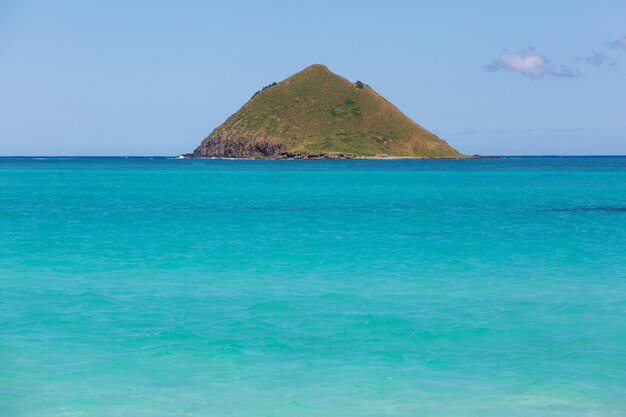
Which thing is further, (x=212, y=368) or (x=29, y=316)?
(x=29, y=316)

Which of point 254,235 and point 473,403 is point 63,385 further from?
point 254,235

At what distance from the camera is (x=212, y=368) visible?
51.0 ft

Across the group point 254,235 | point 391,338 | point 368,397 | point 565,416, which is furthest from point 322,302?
point 254,235

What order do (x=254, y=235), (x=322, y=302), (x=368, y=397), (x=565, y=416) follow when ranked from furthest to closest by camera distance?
1. (x=254, y=235)
2. (x=322, y=302)
3. (x=368, y=397)
4. (x=565, y=416)

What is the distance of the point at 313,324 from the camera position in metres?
19.2

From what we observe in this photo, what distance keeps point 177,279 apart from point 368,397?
1358cm

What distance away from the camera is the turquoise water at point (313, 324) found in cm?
1392

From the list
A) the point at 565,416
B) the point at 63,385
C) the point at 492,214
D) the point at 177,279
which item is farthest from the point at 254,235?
the point at 565,416

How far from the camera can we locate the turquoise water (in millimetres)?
13922

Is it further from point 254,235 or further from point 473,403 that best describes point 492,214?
point 473,403

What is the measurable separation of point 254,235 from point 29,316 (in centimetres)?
2086

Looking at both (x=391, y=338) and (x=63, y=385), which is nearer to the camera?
(x=63, y=385)

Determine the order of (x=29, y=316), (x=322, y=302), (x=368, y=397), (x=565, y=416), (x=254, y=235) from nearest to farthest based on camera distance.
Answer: (x=565, y=416), (x=368, y=397), (x=29, y=316), (x=322, y=302), (x=254, y=235)

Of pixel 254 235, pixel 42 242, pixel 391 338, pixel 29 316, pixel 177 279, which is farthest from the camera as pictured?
pixel 254 235
